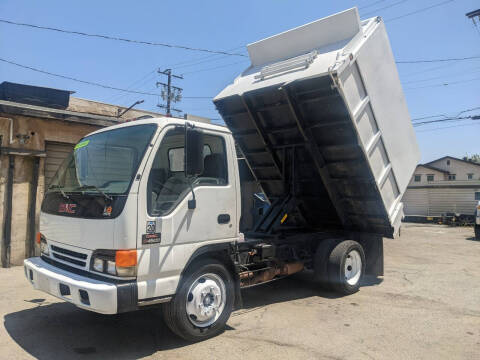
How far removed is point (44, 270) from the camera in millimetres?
4164

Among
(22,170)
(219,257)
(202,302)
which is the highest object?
(22,170)

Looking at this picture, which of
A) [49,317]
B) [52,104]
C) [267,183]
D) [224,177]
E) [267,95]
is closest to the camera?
[224,177]

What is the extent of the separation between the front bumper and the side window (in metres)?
0.80

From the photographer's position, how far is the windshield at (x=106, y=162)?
13.0ft

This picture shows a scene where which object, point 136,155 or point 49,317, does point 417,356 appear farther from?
point 49,317

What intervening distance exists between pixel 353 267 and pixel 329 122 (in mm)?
2668

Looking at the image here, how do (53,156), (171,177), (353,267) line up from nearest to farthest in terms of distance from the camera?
(171,177), (353,267), (53,156)

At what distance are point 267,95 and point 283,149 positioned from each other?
1.17 metres

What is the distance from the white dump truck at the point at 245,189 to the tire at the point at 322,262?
2 centimetres

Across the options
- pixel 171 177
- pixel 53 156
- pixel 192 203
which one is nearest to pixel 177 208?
pixel 192 203

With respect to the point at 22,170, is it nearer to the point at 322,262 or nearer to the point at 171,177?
the point at 171,177

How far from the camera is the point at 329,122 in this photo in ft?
19.2

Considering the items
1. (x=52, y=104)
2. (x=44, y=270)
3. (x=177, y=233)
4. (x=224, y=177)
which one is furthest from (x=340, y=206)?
(x=52, y=104)

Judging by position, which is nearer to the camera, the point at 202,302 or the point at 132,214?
the point at 132,214
